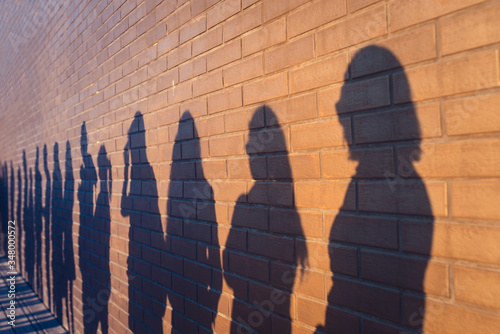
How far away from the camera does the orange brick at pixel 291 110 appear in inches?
54.6

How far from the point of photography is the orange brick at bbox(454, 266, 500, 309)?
0.94m

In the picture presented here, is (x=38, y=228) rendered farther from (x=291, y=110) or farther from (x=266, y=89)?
(x=291, y=110)

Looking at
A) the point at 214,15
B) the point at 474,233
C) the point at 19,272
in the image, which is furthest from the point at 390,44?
the point at 19,272

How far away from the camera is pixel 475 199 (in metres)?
0.97

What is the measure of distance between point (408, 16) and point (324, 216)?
30.8 inches

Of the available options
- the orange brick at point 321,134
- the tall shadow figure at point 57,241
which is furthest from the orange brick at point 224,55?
the tall shadow figure at point 57,241

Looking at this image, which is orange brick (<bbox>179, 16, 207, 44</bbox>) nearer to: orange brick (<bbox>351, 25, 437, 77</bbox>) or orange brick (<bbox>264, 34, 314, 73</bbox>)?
orange brick (<bbox>264, 34, 314, 73</bbox>)

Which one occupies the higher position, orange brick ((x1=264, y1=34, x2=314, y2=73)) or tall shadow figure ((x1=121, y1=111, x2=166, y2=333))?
orange brick ((x1=264, y1=34, x2=314, y2=73))

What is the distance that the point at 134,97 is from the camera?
8.52 feet

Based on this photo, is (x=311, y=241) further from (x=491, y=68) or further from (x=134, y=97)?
(x=134, y=97)

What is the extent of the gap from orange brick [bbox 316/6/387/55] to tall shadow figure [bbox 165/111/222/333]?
0.96 metres

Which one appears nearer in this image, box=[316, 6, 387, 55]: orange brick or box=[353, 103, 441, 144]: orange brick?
box=[353, 103, 441, 144]: orange brick

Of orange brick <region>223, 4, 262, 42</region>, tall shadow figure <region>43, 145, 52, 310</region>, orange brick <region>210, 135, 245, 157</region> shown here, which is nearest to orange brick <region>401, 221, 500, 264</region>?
orange brick <region>210, 135, 245, 157</region>

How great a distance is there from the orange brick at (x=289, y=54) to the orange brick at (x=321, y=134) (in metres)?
0.29
